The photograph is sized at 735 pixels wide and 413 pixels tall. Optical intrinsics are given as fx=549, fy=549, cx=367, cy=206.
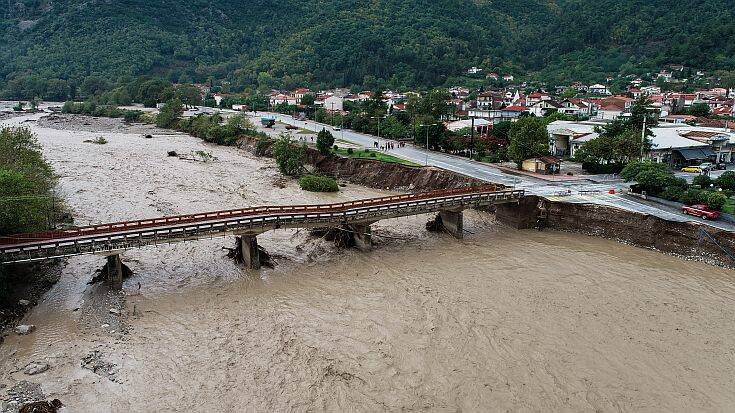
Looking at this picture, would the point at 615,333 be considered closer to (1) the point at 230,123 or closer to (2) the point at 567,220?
(2) the point at 567,220

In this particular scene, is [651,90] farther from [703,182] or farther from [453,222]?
[453,222]

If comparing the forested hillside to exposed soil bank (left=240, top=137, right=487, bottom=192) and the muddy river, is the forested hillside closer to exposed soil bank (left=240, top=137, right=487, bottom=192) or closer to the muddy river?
exposed soil bank (left=240, top=137, right=487, bottom=192)

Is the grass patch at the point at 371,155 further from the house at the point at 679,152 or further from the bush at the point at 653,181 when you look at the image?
the house at the point at 679,152

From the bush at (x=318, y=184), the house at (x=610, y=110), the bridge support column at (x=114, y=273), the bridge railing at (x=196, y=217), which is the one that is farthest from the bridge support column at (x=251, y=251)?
the house at (x=610, y=110)

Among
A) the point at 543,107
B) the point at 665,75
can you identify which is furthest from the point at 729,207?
the point at 665,75

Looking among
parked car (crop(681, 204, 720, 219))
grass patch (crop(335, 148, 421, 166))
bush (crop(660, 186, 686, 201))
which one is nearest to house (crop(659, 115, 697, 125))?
bush (crop(660, 186, 686, 201))

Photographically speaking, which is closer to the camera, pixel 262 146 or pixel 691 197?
pixel 691 197
